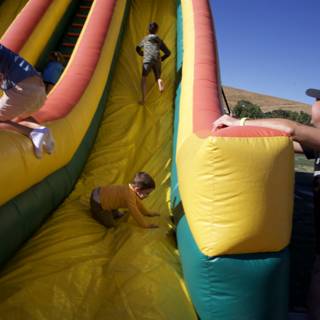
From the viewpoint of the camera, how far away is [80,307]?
6.93ft

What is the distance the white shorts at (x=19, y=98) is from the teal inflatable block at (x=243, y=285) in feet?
4.06

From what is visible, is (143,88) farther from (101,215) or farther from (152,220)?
(101,215)

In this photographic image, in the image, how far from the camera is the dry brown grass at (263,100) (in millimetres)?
20469

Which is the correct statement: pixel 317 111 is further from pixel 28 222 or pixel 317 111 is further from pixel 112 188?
pixel 28 222

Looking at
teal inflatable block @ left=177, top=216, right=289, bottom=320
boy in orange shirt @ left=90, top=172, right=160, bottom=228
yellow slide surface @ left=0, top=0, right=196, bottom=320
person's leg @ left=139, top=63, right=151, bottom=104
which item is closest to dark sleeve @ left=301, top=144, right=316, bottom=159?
teal inflatable block @ left=177, top=216, right=289, bottom=320

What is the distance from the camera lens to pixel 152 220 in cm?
317

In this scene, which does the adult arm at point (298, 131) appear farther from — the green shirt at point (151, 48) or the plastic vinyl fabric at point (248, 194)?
the green shirt at point (151, 48)

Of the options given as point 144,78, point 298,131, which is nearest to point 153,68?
point 144,78

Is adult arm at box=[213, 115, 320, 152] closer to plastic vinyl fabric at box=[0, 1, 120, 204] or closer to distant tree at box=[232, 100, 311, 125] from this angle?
plastic vinyl fabric at box=[0, 1, 120, 204]

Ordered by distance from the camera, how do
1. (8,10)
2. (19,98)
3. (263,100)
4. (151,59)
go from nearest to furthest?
(19,98), (151,59), (8,10), (263,100)

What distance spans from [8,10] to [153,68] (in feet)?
9.39

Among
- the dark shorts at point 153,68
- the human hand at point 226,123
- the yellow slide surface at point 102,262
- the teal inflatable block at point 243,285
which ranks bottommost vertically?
the yellow slide surface at point 102,262

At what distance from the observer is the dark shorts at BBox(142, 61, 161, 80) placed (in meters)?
5.26

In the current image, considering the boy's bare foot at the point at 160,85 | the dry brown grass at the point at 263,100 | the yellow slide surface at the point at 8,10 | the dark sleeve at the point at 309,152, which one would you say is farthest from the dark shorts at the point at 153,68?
the dry brown grass at the point at 263,100
